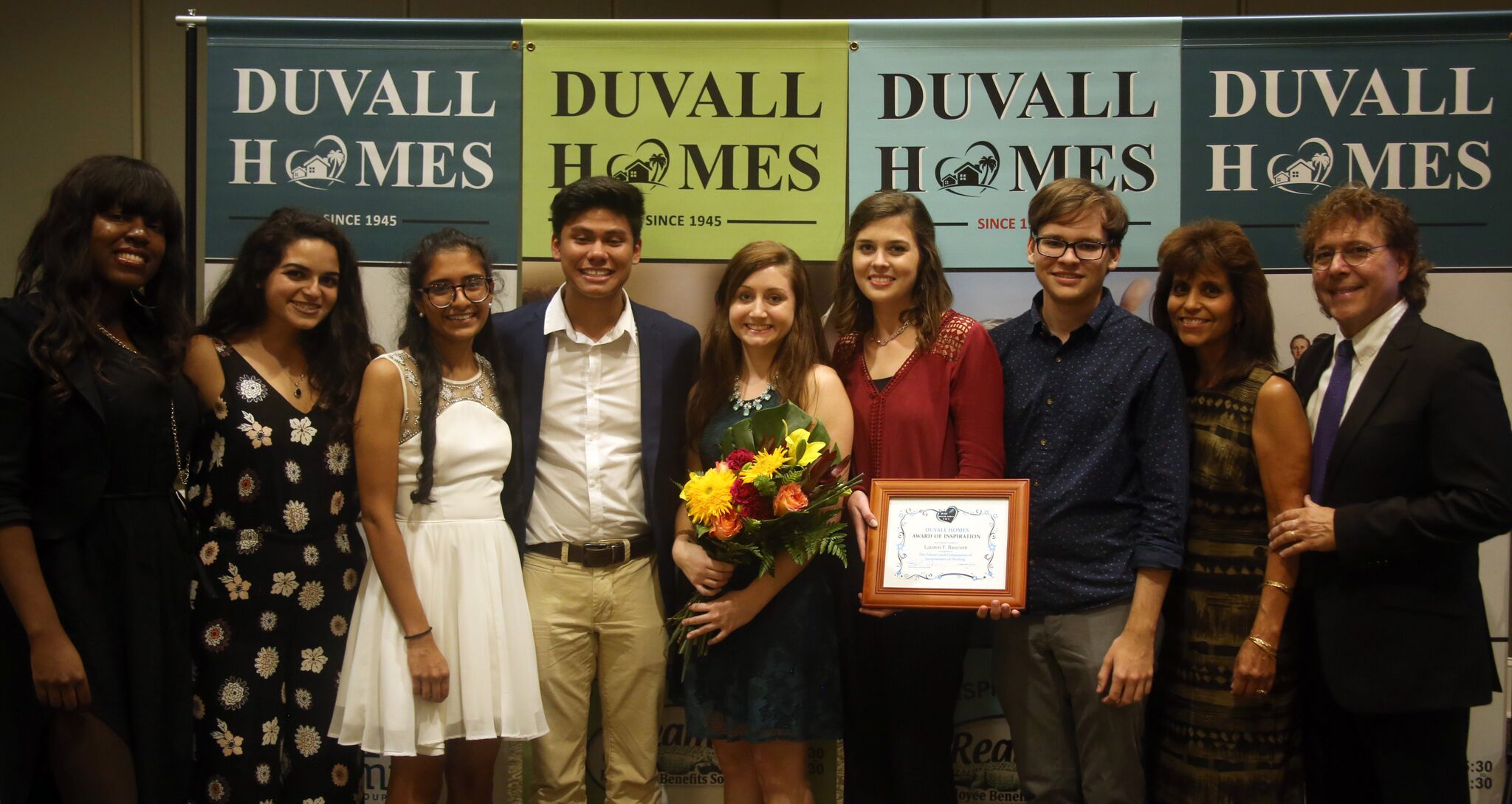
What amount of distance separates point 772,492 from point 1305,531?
57.0 inches

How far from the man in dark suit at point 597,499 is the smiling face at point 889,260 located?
2.30 feet

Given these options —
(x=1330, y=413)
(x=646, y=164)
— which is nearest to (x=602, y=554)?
(x=646, y=164)

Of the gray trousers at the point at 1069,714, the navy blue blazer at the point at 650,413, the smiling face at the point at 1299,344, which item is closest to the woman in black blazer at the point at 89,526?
the navy blue blazer at the point at 650,413

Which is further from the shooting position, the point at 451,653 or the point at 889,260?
the point at 889,260

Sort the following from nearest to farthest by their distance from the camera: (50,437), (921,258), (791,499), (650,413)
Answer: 1. (50,437)
2. (791,499)
3. (921,258)
4. (650,413)

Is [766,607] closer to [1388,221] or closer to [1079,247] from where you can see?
[1079,247]

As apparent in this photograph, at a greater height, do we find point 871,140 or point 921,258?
point 871,140

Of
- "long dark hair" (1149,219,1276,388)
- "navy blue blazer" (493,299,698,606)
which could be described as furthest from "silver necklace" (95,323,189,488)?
"long dark hair" (1149,219,1276,388)

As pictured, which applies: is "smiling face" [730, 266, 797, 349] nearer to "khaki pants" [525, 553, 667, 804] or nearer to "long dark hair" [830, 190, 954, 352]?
"long dark hair" [830, 190, 954, 352]

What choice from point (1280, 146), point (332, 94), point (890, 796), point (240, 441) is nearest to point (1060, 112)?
point (1280, 146)

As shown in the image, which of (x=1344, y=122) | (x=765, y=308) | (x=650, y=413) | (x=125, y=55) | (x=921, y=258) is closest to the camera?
(x=765, y=308)

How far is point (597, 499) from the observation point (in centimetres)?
336

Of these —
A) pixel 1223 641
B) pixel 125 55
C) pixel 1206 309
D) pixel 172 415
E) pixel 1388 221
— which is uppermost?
pixel 125 55

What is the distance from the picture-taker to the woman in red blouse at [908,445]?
10.3 feet
